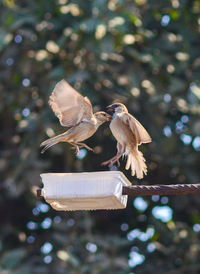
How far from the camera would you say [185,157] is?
721cm

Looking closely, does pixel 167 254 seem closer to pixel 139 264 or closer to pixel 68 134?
pixel 139 264

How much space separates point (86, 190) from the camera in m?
3.23

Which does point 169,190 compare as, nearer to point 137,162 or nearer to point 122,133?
point 122,133

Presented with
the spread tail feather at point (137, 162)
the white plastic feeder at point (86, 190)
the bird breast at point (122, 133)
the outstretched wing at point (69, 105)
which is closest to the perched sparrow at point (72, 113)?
the outstretched wing at point (69, 105)

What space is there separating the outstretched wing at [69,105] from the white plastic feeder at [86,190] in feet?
2.91

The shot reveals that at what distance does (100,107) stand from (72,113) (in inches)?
113

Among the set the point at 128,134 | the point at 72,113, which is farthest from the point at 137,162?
the point at 72,113

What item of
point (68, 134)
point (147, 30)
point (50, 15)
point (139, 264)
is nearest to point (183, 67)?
point (147, 30)

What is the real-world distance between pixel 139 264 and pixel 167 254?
26cm

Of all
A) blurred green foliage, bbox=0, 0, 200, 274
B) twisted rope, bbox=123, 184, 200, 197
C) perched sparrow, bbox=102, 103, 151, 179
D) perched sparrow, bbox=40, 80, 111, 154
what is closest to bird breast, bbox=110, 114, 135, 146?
perched sparrow, bbox=102, 103, 151, 179

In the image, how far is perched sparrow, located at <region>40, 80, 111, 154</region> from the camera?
Answer: 13.5 ft

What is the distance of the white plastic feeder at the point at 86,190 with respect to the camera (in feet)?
10.6

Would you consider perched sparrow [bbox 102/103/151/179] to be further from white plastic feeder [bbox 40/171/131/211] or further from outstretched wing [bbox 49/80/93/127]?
white plastic feeder [bbox 40/171/131/211]

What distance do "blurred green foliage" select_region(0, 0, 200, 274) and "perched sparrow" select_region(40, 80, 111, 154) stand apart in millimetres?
2372
